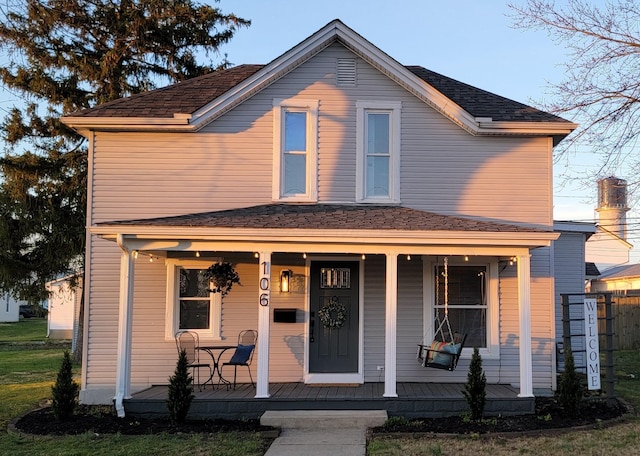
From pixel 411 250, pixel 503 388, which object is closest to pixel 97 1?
pixel 411 250

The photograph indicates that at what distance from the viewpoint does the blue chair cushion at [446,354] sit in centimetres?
959

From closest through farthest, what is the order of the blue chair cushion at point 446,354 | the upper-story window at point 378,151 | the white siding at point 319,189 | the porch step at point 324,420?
1. the porch step at point 324,420
2. the blue chair cushion at point 446,354
3. the white siding at point 319,189
4. the upper-story window at point 378,151

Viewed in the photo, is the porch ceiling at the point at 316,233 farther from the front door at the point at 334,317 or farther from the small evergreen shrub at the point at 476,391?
the small evergreen shrub at the point at 476,391

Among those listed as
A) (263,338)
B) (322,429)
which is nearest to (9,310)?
(263,338)

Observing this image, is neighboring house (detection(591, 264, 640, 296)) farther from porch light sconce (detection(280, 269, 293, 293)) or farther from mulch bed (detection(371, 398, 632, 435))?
porch light sconce (detection(280, 269, 293, 293))

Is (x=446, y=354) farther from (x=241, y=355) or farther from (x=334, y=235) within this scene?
(x=241, y=355)

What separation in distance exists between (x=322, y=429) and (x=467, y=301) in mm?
3828

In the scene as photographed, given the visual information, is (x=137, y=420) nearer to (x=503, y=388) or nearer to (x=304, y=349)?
(x=304, y=349)

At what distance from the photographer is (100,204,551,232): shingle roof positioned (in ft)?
30.7

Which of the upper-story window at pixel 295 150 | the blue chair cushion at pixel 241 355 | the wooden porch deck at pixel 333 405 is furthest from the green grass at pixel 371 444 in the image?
the upper-story window at pixel 295 150

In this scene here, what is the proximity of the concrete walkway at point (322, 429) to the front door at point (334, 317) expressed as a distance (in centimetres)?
183

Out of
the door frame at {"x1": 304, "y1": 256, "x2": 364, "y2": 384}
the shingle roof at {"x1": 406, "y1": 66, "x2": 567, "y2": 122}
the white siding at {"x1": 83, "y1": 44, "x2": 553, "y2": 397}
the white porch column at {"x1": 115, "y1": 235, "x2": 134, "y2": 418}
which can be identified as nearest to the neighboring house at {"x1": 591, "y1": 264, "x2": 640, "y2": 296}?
the shingle roof at {"x1": 406, "y1": 66, "x2": 567, "y2": 122}

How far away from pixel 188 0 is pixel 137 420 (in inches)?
555

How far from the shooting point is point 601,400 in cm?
1014
